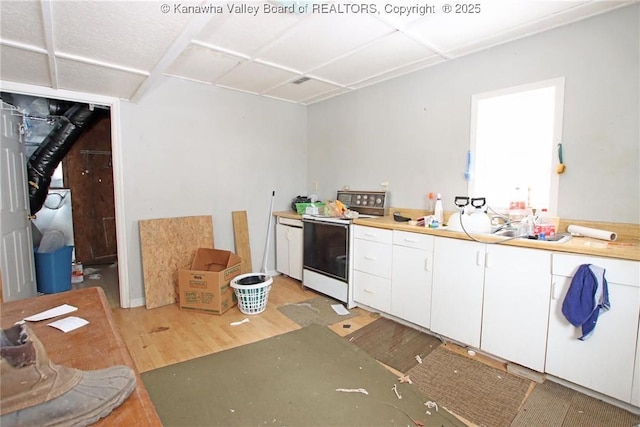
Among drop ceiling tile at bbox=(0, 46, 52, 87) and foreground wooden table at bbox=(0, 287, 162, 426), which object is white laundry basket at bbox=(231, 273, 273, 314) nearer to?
foreground wooden table at bbox=(0, 287, 162, 426)

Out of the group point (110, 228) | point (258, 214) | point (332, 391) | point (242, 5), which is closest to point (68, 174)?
point (110, 228)

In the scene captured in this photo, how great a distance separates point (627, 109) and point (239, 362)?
3.10 m

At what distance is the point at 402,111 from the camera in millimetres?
3217

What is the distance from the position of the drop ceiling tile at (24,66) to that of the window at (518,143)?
133 inches

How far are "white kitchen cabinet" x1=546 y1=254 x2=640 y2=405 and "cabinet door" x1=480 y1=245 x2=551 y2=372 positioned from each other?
0.17ft

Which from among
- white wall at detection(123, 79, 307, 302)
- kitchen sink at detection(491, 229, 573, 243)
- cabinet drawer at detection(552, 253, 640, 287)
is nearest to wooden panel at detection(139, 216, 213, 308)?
white wall at detection(123, 79, 307, 302)

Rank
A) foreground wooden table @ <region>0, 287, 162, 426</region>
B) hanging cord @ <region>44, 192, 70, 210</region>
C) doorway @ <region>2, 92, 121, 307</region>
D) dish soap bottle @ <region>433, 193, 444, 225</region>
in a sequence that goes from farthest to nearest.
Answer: hanging cord @ <region>44, 192, 70, 210</region>
doorway @ <region>2, 92, 121, 307</region>
dish soap bottle @ <region>433, 193, 444, 225</region>
foreground wooden table @ <region>0, 287, 162, 426</region>

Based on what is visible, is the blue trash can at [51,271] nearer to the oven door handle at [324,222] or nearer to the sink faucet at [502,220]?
the oven door handle at [324,222]

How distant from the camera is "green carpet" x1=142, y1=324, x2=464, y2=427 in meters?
1.64

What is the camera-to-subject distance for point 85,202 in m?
4.75

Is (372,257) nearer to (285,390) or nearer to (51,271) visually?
(285,390)

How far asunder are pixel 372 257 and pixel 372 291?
1.09 ft

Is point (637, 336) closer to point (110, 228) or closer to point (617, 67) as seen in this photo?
point (617, 67)

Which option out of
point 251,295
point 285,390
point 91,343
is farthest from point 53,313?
point 251,295
